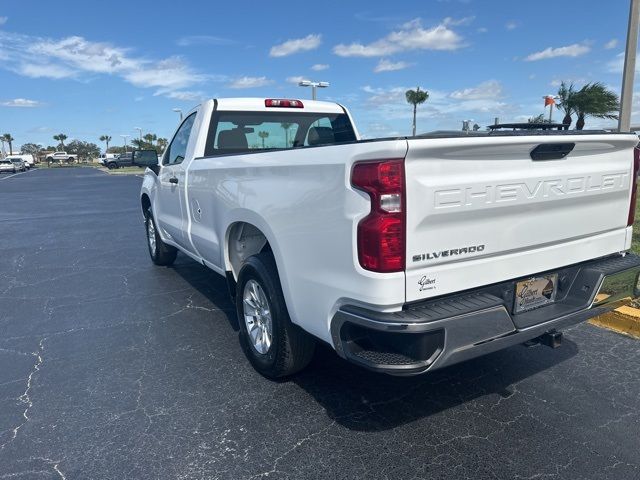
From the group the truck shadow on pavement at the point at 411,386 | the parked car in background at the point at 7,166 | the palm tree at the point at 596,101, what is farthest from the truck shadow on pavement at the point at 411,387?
the parked car in background at the point at 7,166

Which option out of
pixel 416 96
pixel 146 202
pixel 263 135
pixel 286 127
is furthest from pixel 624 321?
pixel 416 96

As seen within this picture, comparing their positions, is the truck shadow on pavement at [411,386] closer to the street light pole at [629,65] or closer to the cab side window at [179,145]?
the cab side window at [179,145]

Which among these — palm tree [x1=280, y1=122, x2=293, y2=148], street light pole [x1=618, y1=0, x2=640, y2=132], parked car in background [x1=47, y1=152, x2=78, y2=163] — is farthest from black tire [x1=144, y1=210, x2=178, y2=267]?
parked car in background [x1=47, y1=152, x2=78, y2=163]

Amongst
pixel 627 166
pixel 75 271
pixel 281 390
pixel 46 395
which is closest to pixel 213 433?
pixel 281 390

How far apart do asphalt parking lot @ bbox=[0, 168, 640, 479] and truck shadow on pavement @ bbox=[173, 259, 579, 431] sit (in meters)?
0.01

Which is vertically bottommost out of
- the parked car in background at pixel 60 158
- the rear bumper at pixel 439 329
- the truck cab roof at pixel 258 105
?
the parked car in background at pixel 60 158

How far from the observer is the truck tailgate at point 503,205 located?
8.02 ft

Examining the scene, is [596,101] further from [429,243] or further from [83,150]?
[83,150]

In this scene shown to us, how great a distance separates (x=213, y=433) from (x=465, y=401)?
64.7 inches

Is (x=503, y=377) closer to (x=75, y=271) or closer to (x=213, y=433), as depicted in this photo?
(x=213, y=433)

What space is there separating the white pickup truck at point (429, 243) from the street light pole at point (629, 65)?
5110mm

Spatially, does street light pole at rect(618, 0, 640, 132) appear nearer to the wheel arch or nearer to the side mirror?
the side mirror

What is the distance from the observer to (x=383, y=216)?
7.84 feet

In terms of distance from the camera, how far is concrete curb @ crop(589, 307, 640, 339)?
432 cm
